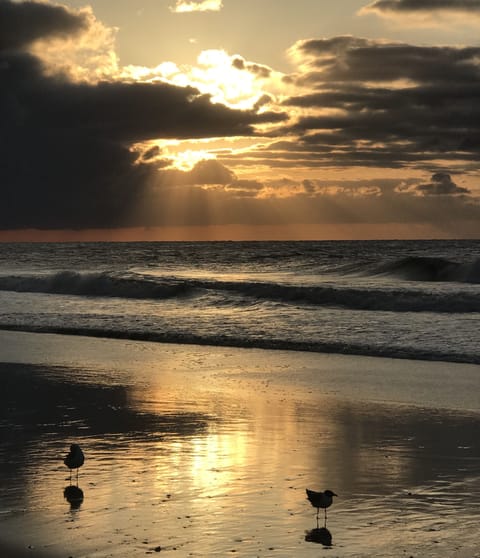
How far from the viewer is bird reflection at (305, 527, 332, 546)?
24.5 feet

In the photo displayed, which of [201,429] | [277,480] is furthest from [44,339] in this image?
[277,480]

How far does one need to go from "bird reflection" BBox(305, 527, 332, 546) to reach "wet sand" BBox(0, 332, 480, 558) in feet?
0.24

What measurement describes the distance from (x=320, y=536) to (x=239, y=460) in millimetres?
2789

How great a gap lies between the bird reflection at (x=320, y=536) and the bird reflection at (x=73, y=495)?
2.48 metres

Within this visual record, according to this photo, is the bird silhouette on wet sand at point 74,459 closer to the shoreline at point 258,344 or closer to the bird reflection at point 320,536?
the bird reflection at point 320,536

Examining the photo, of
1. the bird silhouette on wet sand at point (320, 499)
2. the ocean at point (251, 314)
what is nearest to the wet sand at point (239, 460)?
the bird silhouette on wet sand at point (320, 499)

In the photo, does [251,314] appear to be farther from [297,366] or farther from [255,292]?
[297,366]

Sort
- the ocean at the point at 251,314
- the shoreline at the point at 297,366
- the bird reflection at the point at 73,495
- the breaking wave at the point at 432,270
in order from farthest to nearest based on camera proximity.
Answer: the breaking wave at the point at 432,270, the ocean at the point at 251,314, the shoreline at the point at 297,366, the bird reflection at the point at 73,495

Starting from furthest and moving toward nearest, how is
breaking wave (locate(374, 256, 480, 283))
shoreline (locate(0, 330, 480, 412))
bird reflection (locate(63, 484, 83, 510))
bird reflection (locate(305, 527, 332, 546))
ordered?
breaking wave (locate(374, 256, 480, 283)), shoreline (locate(0, 330, 480, 412)), bird reflection (locate(63, 484, 83, 510)), bird reflection (locate(305, 527, 332, 546))

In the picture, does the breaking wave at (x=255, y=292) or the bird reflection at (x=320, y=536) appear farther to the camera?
the breaking wave at (x=255, y=292)

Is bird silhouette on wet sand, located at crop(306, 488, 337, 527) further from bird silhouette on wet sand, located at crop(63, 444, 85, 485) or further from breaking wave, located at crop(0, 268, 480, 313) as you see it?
breaking wave, located at crop(0, 268, 480, 313)

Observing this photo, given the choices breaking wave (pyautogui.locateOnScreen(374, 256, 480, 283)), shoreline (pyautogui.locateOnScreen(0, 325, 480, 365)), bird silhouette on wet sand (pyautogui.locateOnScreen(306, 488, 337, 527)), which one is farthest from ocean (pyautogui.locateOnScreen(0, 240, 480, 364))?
bird silhouette on wet sand (pyautogui.locateOnScreen(306, 488, 337, 527))

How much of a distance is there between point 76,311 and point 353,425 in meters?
23.5

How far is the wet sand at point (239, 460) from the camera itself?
7.56 m
